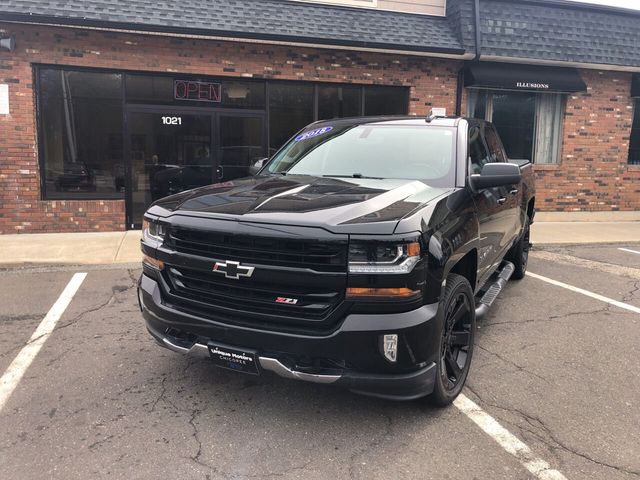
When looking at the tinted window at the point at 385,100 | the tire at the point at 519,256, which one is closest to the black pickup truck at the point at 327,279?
the tire at the point at 519,256

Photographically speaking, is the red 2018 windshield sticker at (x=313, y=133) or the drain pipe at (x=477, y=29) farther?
the drain pipe at (x=477, y=29)

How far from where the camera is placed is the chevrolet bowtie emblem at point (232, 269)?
2841mm

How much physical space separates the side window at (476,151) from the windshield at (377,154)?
23 centimetres

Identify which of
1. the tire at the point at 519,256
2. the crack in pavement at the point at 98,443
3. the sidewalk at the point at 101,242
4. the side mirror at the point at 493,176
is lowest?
the crack in pavement at the point at 98,443

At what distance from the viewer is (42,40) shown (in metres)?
8.94

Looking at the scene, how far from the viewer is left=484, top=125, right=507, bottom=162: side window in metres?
5.24

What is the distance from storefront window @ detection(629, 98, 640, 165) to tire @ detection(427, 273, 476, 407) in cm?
1131

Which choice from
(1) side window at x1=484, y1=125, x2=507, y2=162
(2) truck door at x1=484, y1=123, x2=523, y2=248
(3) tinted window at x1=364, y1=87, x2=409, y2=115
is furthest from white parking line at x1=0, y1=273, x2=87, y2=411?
(3) tinted window at x1=364, y1=87, x2=409, y2=115

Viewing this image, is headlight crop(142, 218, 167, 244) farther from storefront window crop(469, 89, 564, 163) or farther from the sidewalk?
storefront window crop(469, 89, 564, 163)

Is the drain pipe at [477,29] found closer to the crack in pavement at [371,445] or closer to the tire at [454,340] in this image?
the tire at [454,340]

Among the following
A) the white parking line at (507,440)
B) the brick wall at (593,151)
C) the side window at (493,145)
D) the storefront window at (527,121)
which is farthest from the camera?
the brick wall at (593,151)

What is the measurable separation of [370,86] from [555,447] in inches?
356

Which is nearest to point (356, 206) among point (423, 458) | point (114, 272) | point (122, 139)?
point (423, 458)

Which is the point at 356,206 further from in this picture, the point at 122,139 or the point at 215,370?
the point at 122,139
